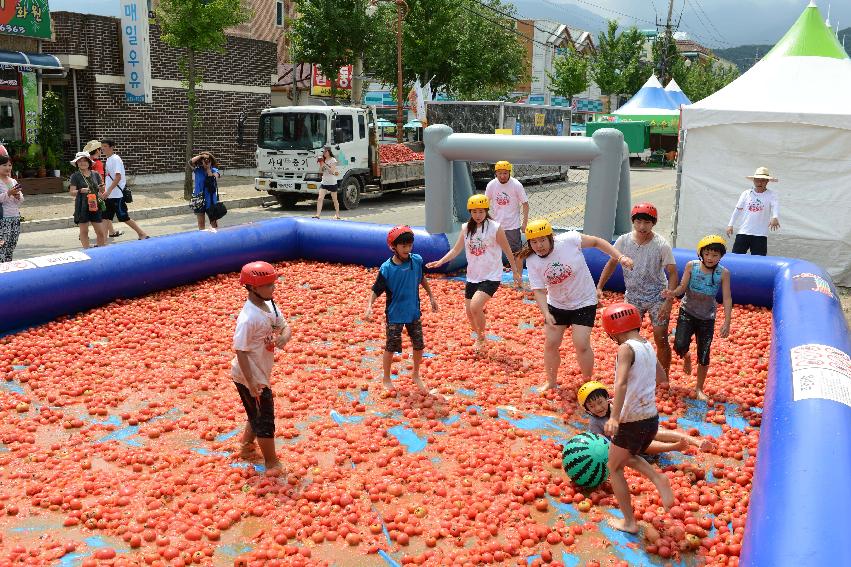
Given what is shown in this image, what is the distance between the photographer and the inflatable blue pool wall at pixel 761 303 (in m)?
4.04

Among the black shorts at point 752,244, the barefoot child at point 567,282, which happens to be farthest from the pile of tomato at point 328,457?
the black shorts at point 752,244

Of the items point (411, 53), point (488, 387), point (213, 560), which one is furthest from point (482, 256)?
point (411, 53)

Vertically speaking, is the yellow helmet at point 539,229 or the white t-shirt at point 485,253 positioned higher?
the yellow helmet at point 539,229

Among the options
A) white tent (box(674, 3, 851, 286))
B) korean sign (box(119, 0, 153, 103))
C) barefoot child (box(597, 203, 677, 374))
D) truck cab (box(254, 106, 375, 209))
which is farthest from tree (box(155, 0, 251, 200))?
barefoot child (box(597, 203, 677, 374))

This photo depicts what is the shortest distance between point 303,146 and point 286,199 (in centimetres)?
198

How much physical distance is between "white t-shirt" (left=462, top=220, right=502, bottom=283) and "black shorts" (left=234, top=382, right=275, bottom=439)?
11.6 feet

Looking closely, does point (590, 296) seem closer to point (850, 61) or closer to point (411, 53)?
point (850, 61)

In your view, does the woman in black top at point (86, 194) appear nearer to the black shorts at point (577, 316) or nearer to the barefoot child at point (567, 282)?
the barefoot child at point (567, 282)

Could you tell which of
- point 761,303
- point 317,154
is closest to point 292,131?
point 317,154

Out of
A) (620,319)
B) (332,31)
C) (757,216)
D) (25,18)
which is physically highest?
(332,31)

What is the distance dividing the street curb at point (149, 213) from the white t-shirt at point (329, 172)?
4066 mm

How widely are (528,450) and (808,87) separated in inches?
418

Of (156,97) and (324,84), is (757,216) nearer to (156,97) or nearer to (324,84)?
(156,97)

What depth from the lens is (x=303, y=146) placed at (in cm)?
2141
